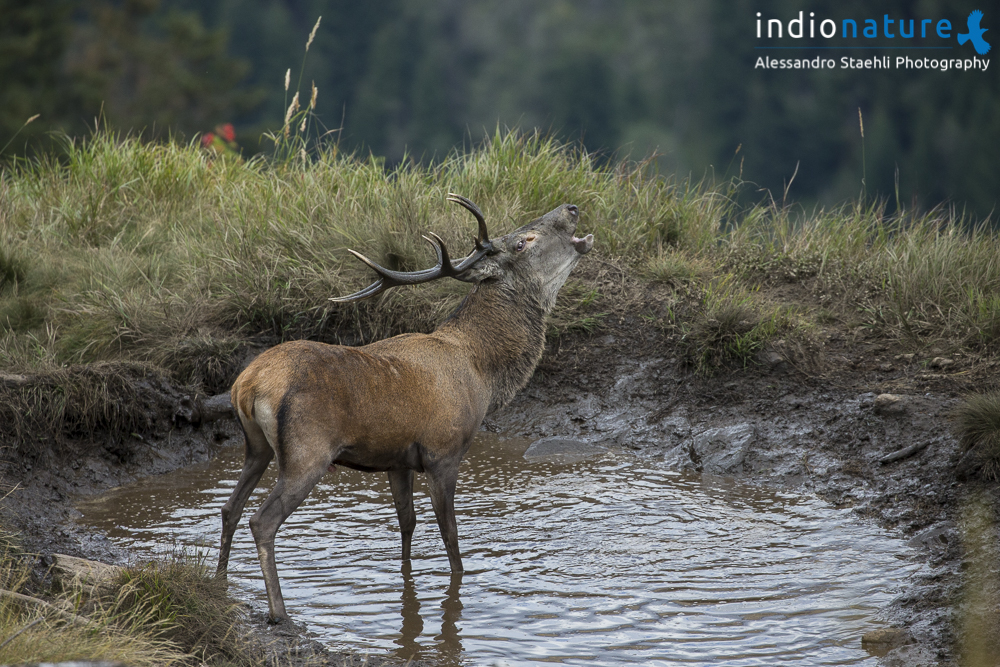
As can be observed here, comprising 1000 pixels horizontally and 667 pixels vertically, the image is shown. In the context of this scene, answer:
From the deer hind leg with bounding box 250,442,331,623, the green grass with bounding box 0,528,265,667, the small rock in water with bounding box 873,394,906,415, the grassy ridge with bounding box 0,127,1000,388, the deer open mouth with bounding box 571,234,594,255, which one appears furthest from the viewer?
the grassy ridge with bounding box 0,127,1000,388

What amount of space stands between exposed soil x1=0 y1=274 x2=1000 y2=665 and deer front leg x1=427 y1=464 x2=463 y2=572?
5.41 ft

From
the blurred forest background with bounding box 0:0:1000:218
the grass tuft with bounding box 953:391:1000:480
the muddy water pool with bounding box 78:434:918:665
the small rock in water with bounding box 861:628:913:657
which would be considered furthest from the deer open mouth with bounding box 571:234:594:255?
the blurred forest background with bounding box 0:0:1000:218

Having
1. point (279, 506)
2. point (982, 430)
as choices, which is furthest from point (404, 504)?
point (982, 430)

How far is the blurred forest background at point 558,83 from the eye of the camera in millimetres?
37094

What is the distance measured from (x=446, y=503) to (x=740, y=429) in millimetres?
2535

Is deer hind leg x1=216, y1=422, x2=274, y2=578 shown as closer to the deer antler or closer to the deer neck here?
the deer antler

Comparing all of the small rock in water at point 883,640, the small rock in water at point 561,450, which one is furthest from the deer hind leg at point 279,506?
the small rock in water at point 561,450

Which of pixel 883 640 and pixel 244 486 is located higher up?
pixel 244 486

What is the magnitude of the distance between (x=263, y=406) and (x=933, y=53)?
53.6 m

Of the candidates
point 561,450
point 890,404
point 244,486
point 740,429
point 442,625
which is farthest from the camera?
point 561,450

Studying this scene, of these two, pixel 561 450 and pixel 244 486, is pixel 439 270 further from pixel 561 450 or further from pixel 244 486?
pixel 561 450

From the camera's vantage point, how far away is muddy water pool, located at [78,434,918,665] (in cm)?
432

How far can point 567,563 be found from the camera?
5.13 m

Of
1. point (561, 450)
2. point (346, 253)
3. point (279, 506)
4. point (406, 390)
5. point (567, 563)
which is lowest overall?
point (561, 450)
